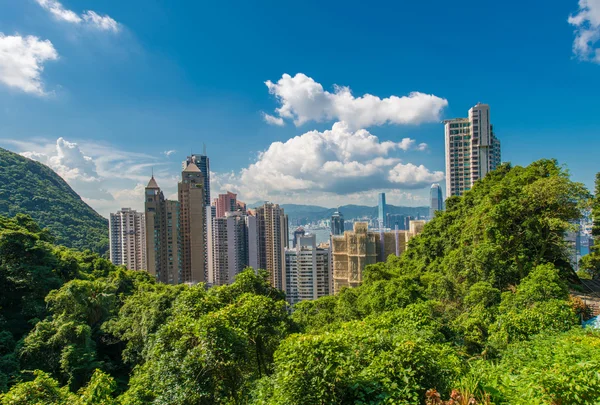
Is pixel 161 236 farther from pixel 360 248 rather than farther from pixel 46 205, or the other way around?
pixel 360 248

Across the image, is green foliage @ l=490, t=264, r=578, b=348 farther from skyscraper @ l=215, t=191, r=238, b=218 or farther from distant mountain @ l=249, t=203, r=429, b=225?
distant mountain @ l=249, t=203, r=429, b=225

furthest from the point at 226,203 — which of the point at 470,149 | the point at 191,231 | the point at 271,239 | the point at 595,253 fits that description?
the point at 595,253

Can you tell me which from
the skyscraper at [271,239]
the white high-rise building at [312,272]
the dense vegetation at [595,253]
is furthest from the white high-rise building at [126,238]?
the dense vegetation at [595,253]

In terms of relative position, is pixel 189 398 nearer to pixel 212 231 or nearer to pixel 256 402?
pixel 256 402

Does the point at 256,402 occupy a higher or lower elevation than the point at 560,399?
lower

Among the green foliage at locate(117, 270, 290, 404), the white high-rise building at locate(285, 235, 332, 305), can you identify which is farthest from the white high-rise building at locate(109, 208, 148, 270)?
the green foliage at locate(117, 270, 290, 404)

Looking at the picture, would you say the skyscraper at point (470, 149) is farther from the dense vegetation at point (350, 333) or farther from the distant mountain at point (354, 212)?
the distant mountain at point (354, 212)

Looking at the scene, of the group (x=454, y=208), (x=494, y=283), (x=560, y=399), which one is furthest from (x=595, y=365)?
(x=454, y=208)
